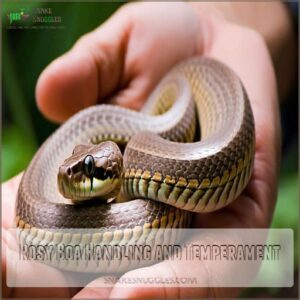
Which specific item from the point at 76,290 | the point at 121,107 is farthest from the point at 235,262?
the point at 121,107

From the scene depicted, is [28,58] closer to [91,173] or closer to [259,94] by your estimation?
[91,173]

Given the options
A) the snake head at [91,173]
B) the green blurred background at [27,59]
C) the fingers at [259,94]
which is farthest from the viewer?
the fingers at [259,94]

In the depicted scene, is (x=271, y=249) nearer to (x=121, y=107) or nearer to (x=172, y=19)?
(x=121, y=107)

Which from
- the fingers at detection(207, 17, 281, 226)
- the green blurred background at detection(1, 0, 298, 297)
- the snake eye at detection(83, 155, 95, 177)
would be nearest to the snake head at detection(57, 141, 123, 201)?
the snake eye at detection(83, 155, 95, 177)

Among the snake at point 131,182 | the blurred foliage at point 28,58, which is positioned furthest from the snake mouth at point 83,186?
the blurred foliage at point 28,58

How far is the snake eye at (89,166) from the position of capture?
1.73ft

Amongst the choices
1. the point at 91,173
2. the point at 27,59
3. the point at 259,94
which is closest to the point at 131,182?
the point at 91,173

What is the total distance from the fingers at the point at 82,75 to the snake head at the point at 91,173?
0.54 feet

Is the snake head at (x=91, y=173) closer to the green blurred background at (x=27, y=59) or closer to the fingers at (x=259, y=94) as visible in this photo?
the green blurred background at (x=27, y=59)

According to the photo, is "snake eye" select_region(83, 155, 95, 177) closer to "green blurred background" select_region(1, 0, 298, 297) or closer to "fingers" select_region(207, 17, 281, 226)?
"green blurred background" select_region(1, 0, 298, 297)

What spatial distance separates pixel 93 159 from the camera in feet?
1.76

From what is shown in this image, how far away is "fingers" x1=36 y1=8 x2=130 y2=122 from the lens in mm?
711

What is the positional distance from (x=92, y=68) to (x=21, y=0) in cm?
19

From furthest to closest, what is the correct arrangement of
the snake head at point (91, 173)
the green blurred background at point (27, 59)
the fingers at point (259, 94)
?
the fingers at point (259, 94) → the green blurred background at point (27, 59) → the snake head at point (91, 173)
